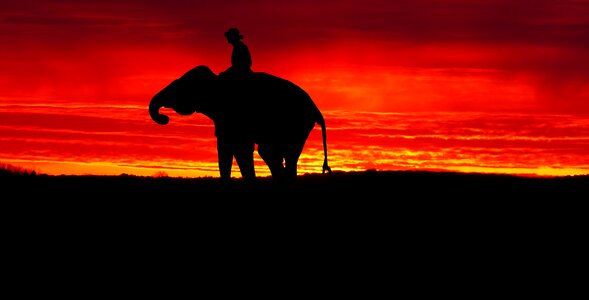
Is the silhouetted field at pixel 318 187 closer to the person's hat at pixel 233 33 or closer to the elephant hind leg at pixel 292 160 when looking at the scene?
the elephant hind leg at pixel 292 160

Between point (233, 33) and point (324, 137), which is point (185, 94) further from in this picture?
point (324, 137)

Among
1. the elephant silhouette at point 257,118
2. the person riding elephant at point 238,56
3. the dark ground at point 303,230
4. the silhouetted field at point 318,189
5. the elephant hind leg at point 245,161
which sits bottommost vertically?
the dark ground at point 303,230

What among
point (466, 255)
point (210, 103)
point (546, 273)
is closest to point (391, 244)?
point (466, 255)

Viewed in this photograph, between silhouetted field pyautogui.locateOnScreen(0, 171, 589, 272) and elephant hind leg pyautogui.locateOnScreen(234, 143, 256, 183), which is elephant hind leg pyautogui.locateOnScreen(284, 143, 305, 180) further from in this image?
elephant hind leg pyautogui.locateOnScreen(234, 143, 256, 183)

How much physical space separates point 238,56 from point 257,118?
65.7 inches

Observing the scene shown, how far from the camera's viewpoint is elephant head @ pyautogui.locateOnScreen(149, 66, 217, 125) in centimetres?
2739

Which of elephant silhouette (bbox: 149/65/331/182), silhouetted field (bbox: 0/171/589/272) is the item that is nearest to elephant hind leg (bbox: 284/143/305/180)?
elephant silhouette (bbox: 149/65/331/182)

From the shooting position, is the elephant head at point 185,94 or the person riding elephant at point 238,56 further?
the elephant head at point 185,94

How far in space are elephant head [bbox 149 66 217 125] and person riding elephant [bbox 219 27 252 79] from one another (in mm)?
1494

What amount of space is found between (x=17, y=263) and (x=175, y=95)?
955 centimetres

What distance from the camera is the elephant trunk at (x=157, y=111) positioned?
27.3 metres

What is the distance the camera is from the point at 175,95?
1092 inches

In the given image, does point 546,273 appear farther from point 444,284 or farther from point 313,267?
point 313,267

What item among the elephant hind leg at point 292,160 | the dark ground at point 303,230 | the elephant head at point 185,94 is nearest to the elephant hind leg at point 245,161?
the dark ground at point 303,230
